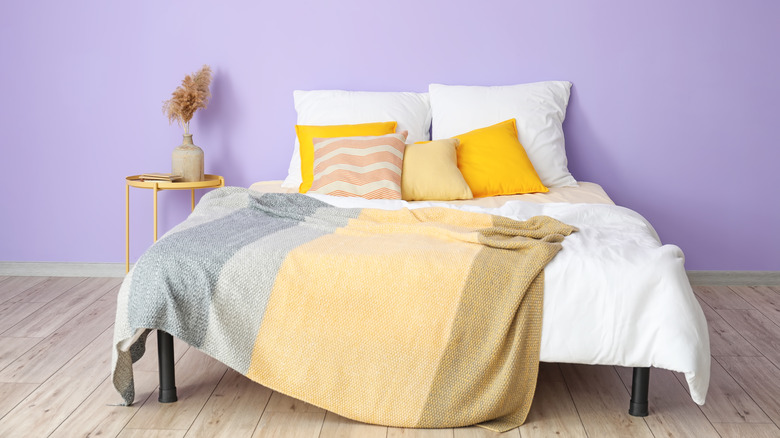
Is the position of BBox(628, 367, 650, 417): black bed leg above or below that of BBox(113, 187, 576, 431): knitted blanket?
below

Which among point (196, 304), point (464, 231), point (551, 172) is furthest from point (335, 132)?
point (196, 304)

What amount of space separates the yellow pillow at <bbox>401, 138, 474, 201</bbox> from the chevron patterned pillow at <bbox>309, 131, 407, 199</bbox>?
0.05 metres

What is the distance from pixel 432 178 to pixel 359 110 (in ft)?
2.09

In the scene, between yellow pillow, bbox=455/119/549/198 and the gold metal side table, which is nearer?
yellow pillow, bbox=455/119/549/198

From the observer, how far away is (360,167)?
124 inches

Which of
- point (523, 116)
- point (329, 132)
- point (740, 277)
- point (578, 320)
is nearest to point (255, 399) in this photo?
point (578, 320)

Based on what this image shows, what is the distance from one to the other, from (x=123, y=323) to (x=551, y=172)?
2.13 m

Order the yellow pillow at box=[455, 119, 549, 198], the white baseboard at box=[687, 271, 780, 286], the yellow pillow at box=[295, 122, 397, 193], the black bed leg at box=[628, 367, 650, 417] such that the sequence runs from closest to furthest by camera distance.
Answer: the black bed leg at box=[628, 367, 650, 417], the yellow pillow at box=[455, 119, 549, 198], the yellow pillow at box=[295, 122, 397, 193], the white baseboard at box=[687, 271, 780, 286]

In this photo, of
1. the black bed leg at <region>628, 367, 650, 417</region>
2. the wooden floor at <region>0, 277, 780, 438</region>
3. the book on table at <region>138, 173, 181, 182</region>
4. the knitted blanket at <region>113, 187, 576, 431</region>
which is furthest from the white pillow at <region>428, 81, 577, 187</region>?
the black bed leg at <region>628, 367, 650, 417</region>

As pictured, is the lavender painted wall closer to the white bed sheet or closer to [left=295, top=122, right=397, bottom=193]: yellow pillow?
[left=295, top=122, right=397, bottom=193]: yellow pillow

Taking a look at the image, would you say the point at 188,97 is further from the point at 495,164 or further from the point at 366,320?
the point at 366,320

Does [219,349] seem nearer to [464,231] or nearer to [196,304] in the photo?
[196,304]

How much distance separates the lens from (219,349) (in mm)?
2133

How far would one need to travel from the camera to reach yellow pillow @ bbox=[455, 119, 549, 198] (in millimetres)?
3270
